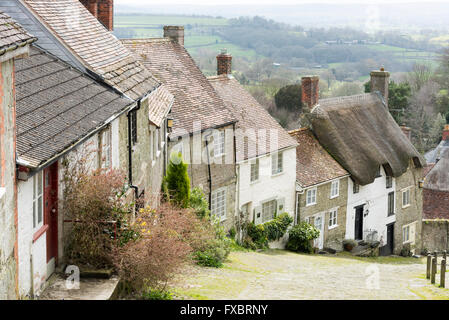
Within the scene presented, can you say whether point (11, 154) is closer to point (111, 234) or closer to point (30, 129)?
point (30, 129)

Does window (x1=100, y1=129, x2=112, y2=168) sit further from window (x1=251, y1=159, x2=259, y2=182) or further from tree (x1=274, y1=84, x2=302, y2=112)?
tree (x1=274, y1=84, x2=302, y2=112)

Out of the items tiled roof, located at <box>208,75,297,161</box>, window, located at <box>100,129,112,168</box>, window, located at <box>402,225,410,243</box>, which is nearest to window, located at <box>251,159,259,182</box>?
tiled roof, located at <box>208,75,297,161</box>

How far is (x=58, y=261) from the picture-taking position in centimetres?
1083

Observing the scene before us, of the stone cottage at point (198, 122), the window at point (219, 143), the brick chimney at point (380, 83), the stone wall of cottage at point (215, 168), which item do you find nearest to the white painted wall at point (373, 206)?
the brick chimney at point (380, 83)

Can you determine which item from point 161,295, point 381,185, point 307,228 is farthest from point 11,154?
point 381,185

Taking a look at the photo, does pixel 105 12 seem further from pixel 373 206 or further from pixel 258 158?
pixel 373 206

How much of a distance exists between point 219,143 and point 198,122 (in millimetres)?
1666

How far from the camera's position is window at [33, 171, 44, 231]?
9617 mm

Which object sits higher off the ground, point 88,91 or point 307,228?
point 88,91

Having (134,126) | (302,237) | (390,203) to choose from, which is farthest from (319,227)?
(134,126)

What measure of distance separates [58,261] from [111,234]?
987 mm

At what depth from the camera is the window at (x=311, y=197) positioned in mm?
29859

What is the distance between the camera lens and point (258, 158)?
26.8 metres

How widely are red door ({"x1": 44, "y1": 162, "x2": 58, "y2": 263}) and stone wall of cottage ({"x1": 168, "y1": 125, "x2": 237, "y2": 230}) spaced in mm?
11436
